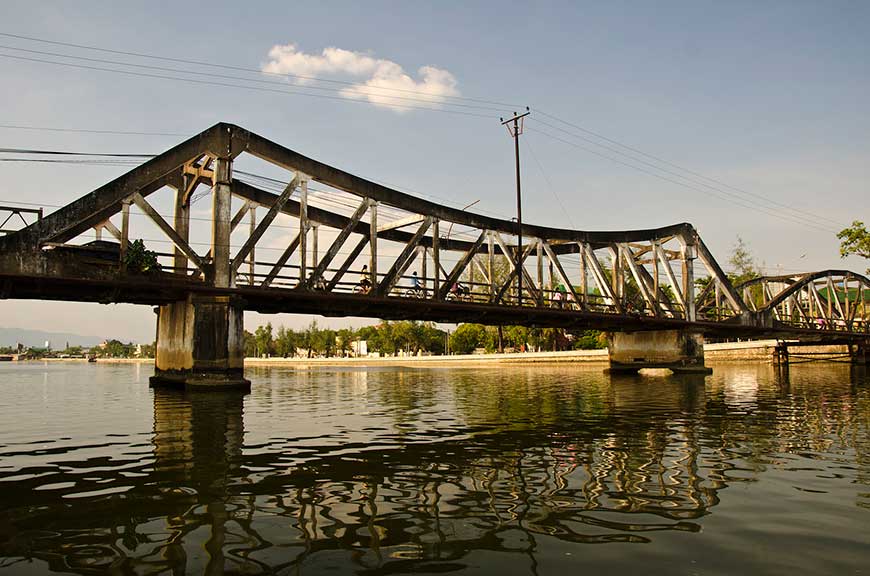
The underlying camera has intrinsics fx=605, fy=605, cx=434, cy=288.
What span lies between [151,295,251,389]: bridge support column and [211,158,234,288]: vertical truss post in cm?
98

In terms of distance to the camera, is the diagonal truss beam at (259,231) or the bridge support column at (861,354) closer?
the diagonal truss beam at (259,231)

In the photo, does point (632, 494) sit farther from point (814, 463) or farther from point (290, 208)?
point (290, 208)

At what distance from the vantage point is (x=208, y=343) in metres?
25.7

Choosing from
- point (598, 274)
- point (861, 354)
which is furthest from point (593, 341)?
point (598, 274)

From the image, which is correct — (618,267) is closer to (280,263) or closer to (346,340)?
(280,263)

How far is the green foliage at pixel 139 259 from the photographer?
80.5ft

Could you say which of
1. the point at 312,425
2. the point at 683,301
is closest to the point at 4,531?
the point at 312,425

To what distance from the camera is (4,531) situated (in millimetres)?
6277

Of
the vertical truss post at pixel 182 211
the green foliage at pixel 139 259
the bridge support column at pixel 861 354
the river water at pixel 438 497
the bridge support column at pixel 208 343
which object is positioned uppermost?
the vertical truss post at pixel 182 211

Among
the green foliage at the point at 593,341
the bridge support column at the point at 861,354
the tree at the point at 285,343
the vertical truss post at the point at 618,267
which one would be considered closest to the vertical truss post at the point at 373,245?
the vertical truss post at the point at 618,267

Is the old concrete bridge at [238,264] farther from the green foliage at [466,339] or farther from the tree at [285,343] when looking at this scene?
the tree at [285,343]

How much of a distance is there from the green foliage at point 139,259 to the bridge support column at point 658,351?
36136mm

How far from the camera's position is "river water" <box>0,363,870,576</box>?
543cm

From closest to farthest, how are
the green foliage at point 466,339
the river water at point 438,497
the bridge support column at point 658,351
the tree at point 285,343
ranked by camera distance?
the river water at point 438,497 < the bridge support column at point 658,351 < the green foliage at point 466,339 < the tree at point 285,343
